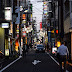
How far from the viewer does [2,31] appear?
4128 cm

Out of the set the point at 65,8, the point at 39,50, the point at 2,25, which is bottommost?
the point at 39,50

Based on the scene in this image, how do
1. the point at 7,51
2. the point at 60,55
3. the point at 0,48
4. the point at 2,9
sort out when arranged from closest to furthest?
the point at 60,55, the point at 7,51, the point at 2,9, the point at 0,48

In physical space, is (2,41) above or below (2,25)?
below

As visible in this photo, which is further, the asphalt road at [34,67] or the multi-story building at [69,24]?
the multi-story building at [69,24]

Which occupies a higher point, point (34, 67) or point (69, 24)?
point (69, 24)

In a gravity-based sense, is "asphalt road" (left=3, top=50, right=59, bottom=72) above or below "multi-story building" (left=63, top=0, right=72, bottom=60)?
below

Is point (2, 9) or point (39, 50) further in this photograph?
point (39, 50)

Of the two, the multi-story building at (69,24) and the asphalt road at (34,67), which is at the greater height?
the multi-story building at (69,24)

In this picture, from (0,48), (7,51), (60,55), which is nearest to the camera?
(60,55)

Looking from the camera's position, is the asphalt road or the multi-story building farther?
the multi-story building

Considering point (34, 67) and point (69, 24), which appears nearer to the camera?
point (34, 67)

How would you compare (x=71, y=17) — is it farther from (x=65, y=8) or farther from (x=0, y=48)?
(x=0, y=48)

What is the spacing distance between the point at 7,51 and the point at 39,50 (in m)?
28.8

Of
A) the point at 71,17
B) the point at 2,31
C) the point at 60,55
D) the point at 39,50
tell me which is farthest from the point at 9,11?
the point at 39,50
